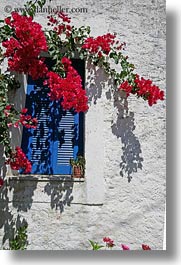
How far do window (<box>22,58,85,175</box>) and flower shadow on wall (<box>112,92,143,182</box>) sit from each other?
1.05 ft

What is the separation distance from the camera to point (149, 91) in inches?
121

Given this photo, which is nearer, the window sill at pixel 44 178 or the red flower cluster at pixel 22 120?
the red flower cluster at pixel 22 120

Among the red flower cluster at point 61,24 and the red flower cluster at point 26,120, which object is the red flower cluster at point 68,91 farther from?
the red flower cluster at point 61,24

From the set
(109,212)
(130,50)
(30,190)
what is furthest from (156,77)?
(30,190)

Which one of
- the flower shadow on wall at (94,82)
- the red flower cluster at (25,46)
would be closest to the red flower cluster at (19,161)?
the red flower cluster at (25,46)

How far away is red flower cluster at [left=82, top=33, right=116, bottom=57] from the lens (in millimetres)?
3229

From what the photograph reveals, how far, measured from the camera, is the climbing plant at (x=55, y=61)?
9.37ft

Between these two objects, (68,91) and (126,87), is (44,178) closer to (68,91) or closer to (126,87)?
(68,91)

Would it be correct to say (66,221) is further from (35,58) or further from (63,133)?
(35,58)

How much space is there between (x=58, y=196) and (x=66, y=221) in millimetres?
200

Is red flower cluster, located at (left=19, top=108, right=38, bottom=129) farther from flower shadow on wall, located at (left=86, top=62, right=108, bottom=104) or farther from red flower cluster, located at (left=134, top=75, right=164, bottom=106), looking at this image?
red flower cluster, located at (left=134, top=75, right=164, bottom=106)

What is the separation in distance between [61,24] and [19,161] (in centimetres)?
123

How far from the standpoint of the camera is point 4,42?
2.98 meters

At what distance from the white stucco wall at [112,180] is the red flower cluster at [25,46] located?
35 cm
